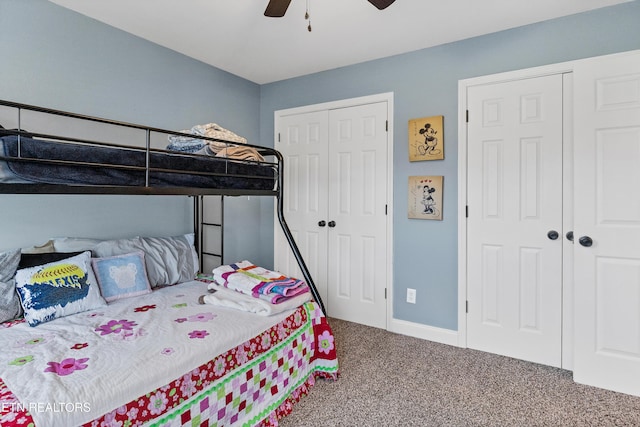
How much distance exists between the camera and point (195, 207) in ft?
9.80

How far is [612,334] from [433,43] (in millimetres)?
2294

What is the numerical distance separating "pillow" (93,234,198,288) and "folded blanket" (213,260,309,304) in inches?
18.4

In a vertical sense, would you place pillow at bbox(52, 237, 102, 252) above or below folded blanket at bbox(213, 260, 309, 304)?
above

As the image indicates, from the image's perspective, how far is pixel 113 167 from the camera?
4.92 ft

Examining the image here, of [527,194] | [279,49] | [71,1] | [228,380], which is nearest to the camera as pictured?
[228,380]

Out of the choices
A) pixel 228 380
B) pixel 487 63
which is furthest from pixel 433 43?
pixel 228 380

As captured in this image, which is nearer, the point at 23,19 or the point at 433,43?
the point at 23,19

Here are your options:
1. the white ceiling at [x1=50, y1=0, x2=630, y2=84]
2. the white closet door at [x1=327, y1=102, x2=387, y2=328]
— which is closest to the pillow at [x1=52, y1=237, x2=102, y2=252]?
the white ceiling at [x1=50, y1=0, x2=630, y2=84]

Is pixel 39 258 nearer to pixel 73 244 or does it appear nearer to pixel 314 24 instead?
pixel 73 244

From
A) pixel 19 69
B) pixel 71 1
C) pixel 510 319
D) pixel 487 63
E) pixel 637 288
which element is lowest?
pixel 510 319

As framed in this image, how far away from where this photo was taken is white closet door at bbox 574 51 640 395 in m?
2.02

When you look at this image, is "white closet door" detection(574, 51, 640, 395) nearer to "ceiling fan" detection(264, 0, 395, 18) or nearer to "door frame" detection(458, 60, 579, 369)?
"door frame" detection(458, 60, 579, 369)

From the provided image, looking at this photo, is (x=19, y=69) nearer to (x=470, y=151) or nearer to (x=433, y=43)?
(x=433, y=43)

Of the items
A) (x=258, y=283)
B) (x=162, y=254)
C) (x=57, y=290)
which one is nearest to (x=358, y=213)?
(x=258, y=283)
